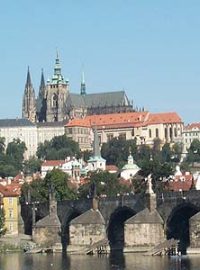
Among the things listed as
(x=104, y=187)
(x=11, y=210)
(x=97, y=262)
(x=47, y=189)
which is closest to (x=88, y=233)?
(x=97, y=262)

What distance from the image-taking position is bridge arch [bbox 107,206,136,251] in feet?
277

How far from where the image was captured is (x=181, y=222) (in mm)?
80875

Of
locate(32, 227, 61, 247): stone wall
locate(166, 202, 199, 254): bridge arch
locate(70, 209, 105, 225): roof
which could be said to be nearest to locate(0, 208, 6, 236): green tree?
locate(32, 227, 61, 247): stone wall

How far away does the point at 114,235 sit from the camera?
85625mm

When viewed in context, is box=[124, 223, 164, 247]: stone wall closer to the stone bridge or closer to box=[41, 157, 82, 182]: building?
the stone bridge

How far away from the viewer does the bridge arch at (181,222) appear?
79375 millimetres

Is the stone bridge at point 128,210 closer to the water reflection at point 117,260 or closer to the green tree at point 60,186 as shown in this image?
the water reflection at point 117,260

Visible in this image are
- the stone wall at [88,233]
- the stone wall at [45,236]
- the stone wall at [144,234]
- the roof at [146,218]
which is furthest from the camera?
the stone wall at [45,236]

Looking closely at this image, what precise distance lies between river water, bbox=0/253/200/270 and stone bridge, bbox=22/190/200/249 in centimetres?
498

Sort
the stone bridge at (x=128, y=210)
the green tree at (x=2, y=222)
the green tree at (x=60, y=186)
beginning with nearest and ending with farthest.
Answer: the stone bridge at (x=128, y=210), the green tree at (x=2, y=222), the green tree at (x=60, y=186)

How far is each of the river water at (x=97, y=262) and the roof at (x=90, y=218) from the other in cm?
466

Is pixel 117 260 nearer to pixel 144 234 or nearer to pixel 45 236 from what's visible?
pixel 144 234

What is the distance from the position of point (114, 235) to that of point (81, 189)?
83.1 feet

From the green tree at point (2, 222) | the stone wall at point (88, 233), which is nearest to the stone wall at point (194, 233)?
the stone wall at point (88, 233)
